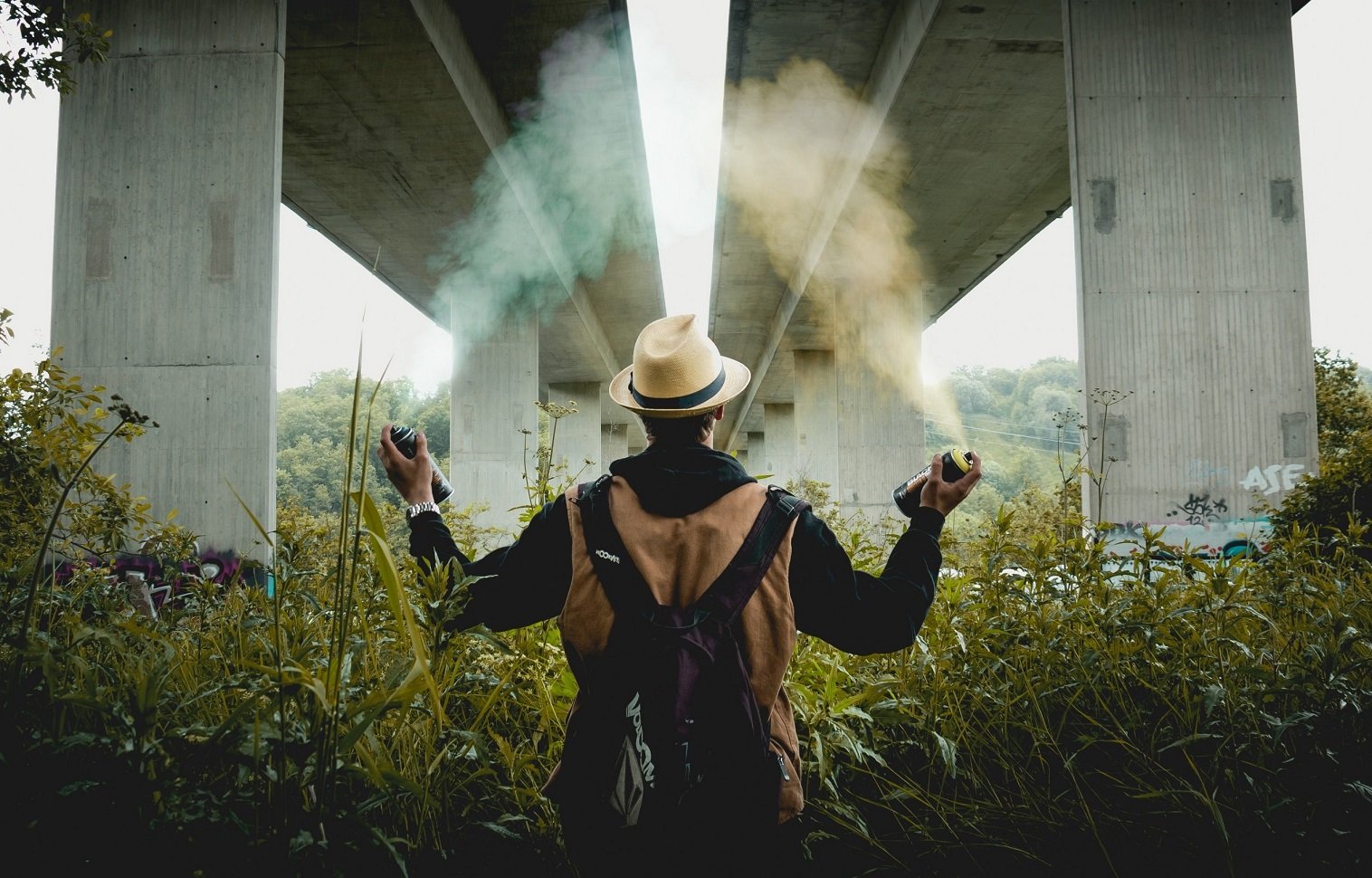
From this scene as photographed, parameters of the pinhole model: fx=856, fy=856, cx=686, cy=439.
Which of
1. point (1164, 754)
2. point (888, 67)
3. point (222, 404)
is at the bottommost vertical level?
point (1164, 754)

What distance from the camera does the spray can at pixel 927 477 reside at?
6.50ft

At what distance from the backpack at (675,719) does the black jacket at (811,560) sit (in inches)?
5.1

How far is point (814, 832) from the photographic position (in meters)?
2.33

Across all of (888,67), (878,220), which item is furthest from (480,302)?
(888,67)

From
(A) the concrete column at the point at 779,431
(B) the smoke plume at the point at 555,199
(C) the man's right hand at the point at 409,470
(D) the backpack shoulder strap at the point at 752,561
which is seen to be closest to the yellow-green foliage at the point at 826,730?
(C) the man's right hand at the point at 409,470

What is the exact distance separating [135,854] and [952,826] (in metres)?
1.97

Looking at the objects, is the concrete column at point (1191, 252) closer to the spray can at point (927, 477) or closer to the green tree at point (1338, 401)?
the spray can at point (927, 477)

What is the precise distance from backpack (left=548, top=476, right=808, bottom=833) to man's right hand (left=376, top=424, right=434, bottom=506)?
63 cm

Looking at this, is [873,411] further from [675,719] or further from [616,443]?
[616,443]

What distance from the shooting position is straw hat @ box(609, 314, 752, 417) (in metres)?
1.98

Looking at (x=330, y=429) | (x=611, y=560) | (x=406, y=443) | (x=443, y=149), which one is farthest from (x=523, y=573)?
(x=443, y=149)

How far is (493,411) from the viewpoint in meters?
21.3

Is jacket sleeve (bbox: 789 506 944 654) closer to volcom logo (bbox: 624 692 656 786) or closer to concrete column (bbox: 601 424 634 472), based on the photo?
volcom logo (bbox: 624 692 656 786)

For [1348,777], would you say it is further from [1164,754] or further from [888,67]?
[888,67]
